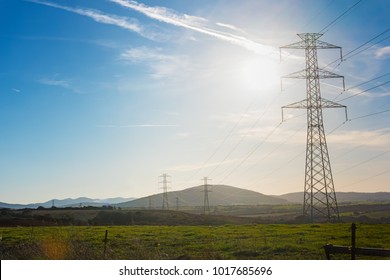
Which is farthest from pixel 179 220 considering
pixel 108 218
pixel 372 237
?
pixel 372 237

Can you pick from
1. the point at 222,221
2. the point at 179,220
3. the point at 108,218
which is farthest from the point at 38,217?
the point at 222,221

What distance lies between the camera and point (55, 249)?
20859 mm

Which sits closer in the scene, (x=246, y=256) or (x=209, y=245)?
(x=246, y=256)

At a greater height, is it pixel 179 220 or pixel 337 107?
pixel 337 107

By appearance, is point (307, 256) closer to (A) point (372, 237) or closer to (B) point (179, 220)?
(A) point (372, 237)

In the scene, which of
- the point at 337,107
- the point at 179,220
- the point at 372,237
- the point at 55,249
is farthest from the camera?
the point at 179,220

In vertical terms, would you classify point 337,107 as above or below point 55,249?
above
